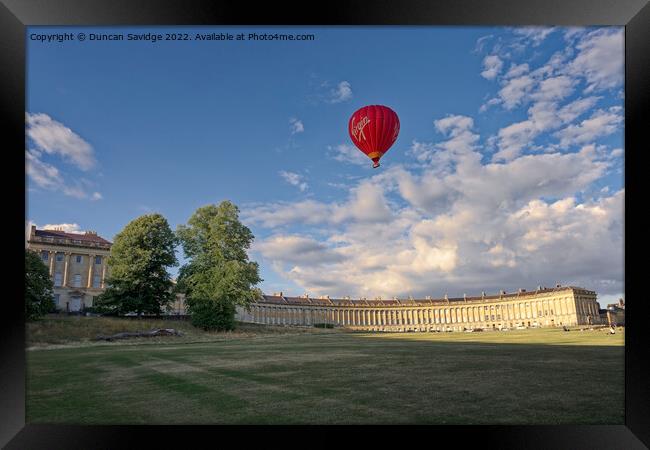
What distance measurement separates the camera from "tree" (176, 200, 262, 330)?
90.3 ft

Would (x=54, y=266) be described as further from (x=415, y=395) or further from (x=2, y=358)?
(x=415, y=395)

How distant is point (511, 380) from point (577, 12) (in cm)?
712

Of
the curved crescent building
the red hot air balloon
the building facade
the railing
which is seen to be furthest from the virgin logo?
the curved crescent building

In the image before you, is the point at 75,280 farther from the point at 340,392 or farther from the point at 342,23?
the point at 342,23

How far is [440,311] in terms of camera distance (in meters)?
102

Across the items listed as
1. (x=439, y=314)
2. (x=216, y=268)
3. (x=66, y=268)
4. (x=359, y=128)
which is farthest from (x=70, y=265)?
(x=439, y=314)

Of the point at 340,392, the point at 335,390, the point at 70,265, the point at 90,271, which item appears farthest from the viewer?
the point at 90,271

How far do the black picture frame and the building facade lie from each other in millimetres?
31607

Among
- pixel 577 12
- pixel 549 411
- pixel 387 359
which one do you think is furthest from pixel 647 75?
pixel 387 359

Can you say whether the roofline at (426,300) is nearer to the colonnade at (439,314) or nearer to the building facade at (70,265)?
the colonnade at (439,314)

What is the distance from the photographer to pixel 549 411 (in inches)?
293

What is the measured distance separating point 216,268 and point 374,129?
54.6 ft

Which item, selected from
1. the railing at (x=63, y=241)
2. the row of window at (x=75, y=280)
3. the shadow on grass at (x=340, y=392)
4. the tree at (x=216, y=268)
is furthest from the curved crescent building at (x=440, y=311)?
the shadow on grass at (x=340, y=392)

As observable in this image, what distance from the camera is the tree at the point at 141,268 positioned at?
88.0 ft
